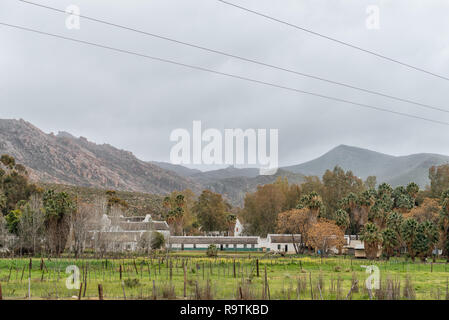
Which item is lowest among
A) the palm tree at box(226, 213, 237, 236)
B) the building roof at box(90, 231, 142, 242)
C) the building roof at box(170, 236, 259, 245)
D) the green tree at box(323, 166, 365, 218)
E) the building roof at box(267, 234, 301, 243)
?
the building roof at box(170, 236, 259, 245)

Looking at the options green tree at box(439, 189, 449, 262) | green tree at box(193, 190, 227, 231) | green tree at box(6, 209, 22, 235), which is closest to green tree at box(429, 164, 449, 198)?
green tree at box(439, 189, 449, 262)

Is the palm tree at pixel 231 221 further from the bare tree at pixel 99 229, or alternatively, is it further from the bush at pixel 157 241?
the bare tree at pixel 99 229

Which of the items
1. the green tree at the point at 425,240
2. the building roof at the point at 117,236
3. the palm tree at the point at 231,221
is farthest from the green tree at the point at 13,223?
the green tree at the point at 425,240

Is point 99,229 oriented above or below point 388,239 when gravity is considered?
above

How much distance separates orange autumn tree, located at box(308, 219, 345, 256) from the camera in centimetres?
5750

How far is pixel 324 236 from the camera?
5731 cm

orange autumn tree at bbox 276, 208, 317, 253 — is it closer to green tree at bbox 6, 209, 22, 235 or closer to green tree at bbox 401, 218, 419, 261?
green tree at bbox 401, 218, 419, 261

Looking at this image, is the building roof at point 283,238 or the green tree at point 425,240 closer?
the green tree at point 425,240

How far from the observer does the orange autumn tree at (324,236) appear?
2264 inches

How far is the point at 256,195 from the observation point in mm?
85625

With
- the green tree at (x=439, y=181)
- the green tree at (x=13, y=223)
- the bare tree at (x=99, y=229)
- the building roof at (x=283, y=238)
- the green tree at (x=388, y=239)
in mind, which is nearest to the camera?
the bare tree at (x=99, y=229)

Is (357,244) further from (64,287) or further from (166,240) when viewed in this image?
(64,287)

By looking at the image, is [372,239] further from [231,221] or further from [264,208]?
[231,221]

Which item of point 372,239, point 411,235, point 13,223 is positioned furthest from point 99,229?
point 411,235
